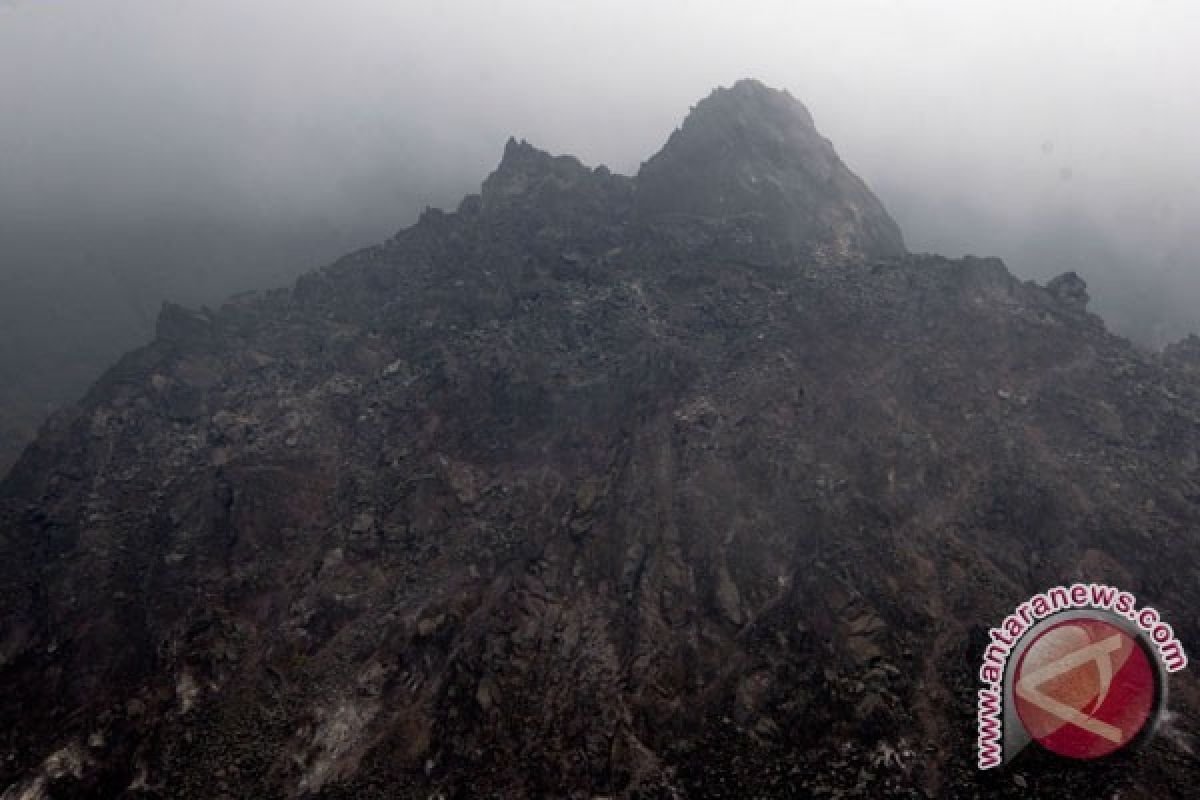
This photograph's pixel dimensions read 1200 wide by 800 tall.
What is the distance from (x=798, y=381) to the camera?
77.0 metres

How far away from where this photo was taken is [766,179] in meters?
115

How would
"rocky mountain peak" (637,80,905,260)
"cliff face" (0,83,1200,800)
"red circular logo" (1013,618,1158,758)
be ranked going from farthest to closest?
"rocky mountain peak" (637,80,905,260), "cliff face" (0,83,1200,800), "red circular logo" (1013,618,1158,758)

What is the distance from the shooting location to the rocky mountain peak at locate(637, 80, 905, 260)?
110 metres

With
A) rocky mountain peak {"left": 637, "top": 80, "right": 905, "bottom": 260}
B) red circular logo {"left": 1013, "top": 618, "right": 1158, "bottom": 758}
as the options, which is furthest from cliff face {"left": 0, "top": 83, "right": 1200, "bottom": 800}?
rocky mountain peak {"left": 637, "top": 80, "right": 905, "bottom": 260}

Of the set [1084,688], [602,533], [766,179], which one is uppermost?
[766,179]

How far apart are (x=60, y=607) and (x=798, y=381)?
76.2 m

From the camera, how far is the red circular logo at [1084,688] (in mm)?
38812

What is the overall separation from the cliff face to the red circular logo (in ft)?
6.53

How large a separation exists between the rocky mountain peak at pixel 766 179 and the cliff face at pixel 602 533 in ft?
12.5

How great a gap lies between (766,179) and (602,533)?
72.5 metres

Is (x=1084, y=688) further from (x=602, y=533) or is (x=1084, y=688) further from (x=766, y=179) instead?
(x=766, y=179)

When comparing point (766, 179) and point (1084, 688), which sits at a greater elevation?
point (766, 179)

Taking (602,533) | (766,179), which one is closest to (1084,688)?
(602,533)

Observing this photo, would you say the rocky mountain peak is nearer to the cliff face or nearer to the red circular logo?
the cliff face
